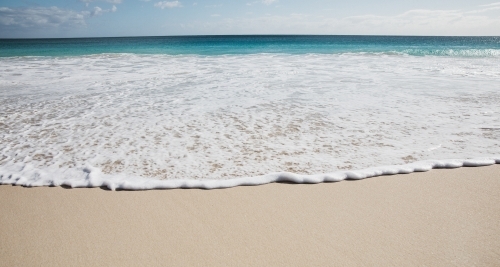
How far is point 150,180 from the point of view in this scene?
122 inches

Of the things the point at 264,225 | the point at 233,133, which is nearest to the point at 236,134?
the point at 233,133

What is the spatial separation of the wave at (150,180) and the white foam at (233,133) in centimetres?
1

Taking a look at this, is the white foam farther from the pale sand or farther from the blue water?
the blue water

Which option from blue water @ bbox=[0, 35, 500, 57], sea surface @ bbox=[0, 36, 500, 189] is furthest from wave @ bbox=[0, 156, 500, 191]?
blue water @ bbox=[0, 35, 500, 57]

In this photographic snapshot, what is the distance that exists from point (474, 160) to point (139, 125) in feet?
15.5

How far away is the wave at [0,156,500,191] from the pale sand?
9cm

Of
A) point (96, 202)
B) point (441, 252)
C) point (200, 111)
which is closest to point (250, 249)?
point (441, 252)

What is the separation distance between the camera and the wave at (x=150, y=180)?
3004 millimetres

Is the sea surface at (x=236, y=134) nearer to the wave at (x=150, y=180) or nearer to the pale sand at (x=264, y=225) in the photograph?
the wave at (x=150, y=180)

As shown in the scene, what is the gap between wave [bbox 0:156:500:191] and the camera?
3.00 meters

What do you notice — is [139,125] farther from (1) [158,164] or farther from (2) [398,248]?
(2) [398,248]

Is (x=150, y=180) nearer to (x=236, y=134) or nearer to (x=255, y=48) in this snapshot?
(x=236, y=134)

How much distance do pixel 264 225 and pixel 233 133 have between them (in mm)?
2235

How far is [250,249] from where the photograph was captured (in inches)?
83.6
